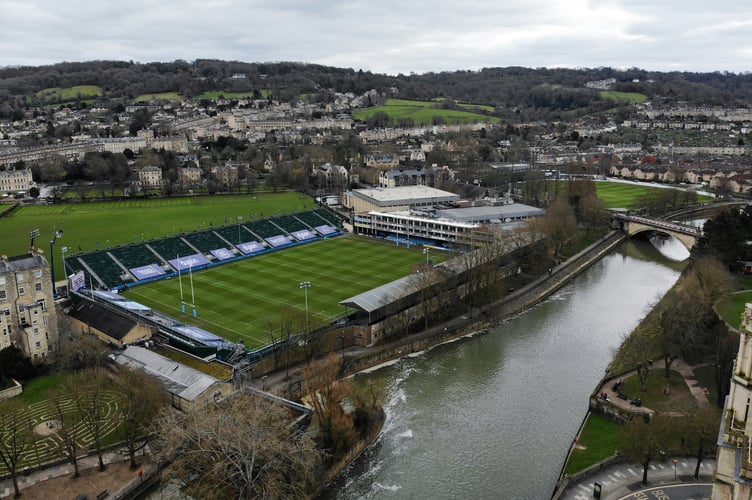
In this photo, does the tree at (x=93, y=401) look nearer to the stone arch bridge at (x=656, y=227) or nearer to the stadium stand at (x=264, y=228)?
the stadium stand at (x=264, y=228)

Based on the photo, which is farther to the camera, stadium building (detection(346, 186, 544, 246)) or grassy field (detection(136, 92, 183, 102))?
grassy field (detection(136, 92, 183, 102))

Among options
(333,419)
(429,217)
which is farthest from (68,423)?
(429,217)

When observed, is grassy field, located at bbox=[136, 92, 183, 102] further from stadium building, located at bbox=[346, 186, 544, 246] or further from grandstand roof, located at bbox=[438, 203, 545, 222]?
grandstand roof, located at bbox=[438, 203, 545, 222]

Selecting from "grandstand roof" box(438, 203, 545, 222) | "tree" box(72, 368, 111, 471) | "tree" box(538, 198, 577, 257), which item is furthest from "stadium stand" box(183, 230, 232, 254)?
"tree" box(538, 198, 577, 257)

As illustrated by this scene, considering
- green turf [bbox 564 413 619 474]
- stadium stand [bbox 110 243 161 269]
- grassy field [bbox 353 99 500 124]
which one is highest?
grassy field [bbox 353 99 500 124]

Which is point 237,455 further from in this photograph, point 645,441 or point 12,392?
point 12,392

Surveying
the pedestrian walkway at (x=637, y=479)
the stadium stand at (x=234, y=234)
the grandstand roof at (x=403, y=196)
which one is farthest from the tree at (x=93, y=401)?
the grandstand roof at (x=403, y=196)
